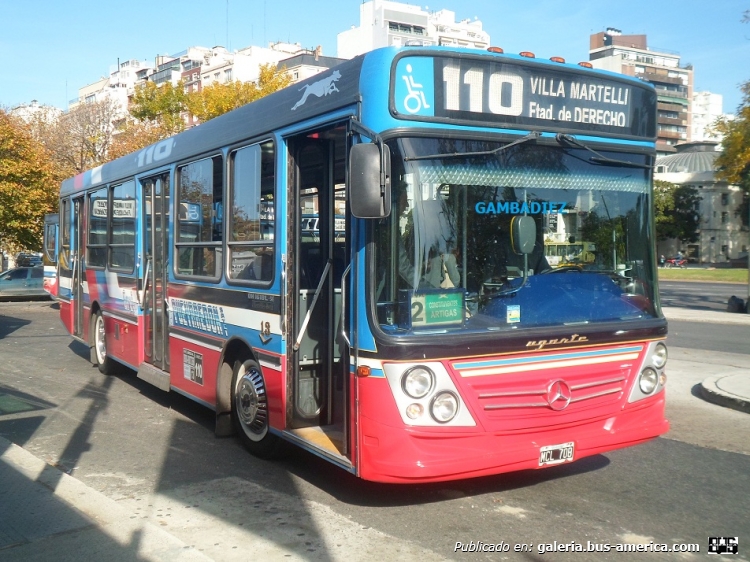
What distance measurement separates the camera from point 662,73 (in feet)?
400

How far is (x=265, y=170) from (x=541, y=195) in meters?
2.43

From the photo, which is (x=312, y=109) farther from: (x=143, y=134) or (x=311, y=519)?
(x=143, y=134)

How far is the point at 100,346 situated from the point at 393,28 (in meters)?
97.7

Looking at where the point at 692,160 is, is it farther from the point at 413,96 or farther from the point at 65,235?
the point at 413,96

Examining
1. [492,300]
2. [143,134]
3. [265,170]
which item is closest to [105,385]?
[265,170]

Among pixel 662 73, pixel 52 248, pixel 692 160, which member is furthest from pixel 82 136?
pixel 662 73

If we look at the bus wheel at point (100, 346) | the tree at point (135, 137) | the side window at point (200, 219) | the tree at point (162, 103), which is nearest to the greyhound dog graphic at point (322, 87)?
the side window at point (200, 219)

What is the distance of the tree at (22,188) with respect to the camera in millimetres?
30562

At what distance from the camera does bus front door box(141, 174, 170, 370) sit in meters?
9.38

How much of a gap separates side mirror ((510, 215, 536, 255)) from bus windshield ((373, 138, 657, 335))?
0.02 m

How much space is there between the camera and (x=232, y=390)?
300 inches

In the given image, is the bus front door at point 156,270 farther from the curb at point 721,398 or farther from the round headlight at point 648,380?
the curb at point 721,398

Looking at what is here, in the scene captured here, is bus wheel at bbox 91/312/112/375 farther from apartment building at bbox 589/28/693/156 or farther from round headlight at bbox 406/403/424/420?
apartment building at bbox 589/28/693/156

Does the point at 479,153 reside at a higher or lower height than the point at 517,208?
higher
